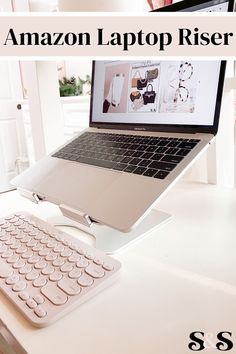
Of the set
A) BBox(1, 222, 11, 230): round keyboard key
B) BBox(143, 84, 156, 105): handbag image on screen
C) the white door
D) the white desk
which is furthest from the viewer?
the white door

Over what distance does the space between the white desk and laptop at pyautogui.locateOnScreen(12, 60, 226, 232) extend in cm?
7

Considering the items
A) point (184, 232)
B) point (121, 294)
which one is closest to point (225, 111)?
point (184, 232)

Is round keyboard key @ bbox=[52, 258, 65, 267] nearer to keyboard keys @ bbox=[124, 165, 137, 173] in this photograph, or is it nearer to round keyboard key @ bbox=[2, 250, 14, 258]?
round keyboard key @ bbox=[2, 250, 14, 258]

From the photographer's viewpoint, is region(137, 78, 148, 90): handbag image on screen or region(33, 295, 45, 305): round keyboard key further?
region(137, 78, 148, 90): handbag image on screen

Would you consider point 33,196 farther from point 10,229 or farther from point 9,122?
point 9,122

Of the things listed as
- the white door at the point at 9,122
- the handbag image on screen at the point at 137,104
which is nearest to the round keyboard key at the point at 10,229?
the handbag image on screen at the point at 137,104

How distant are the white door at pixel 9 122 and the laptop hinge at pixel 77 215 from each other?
7.05ft

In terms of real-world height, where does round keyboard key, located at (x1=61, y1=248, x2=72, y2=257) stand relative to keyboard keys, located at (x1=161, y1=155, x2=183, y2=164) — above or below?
below

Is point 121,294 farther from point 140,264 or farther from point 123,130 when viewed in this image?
point 123,130

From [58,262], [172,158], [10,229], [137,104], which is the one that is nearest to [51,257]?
[58,262]

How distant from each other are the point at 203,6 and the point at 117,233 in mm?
407

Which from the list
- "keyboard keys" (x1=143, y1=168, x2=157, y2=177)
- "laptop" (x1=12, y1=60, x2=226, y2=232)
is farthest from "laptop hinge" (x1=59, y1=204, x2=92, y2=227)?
"keyboard keys" (x1=143, y1=168, x2=157, y2=177)

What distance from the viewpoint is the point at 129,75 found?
626mm

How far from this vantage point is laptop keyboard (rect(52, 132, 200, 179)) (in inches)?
18.1
